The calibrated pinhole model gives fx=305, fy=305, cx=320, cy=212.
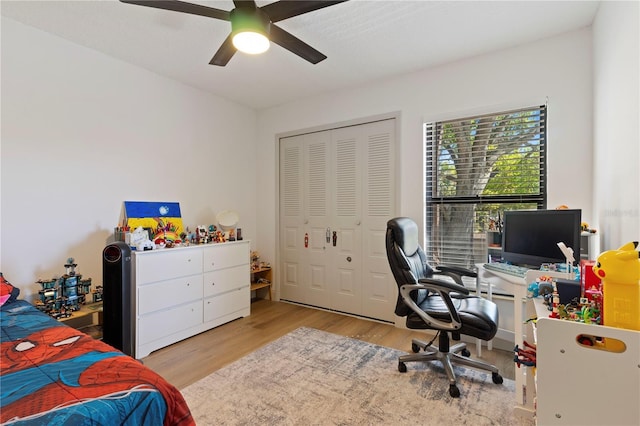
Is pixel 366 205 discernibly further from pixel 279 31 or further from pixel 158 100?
pixel 158 100

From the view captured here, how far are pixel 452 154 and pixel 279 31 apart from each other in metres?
1.94

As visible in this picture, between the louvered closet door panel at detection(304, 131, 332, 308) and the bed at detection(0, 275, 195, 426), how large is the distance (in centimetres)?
258

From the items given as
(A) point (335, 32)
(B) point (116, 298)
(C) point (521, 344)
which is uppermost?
(A) point (335, 32)

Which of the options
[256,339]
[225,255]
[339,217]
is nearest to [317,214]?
[339,217]

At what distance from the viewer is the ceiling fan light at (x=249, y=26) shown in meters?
1.73

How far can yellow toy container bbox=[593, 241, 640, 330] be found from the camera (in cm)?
90

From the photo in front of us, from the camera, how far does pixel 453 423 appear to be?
1.72 metres

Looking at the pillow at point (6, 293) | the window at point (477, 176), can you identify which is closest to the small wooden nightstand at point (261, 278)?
the window at point (477, 176)

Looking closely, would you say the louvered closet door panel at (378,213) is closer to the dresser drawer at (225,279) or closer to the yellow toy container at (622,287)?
the dresser drawer at (225,279)

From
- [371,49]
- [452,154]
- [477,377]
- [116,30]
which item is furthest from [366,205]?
[116,30]

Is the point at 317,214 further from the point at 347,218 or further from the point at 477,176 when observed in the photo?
the point at 477,176

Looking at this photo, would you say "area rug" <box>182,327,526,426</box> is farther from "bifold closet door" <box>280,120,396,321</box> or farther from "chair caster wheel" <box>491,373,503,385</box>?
"bifold closet door" <box>280,120,396,321</box>

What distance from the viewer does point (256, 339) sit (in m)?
2.88

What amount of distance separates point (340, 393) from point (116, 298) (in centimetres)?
178
